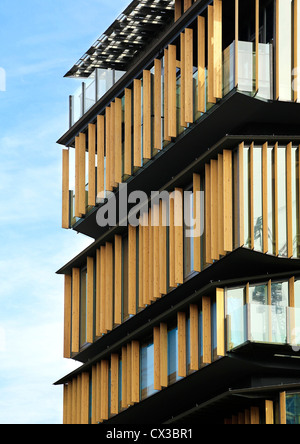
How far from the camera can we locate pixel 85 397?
179ft

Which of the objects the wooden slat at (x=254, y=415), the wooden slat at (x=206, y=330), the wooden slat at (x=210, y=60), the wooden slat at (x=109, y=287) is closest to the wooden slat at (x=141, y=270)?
the wooden slat at (x=109, y=287)

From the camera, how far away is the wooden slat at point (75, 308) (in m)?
55.7

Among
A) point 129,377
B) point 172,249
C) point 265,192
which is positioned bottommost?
point 129,377

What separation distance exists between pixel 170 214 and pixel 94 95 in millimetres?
9003

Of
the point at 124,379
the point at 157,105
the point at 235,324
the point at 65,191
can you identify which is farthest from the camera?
the point at 65,191

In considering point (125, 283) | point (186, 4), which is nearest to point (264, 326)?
point (125, 283)

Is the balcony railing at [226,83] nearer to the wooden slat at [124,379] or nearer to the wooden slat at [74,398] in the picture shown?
the wooden slat at [124,379]

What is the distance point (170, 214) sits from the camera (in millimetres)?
48656

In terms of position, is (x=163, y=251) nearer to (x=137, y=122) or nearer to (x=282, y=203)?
(x=137, y=122)

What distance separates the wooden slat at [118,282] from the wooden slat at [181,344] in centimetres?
564

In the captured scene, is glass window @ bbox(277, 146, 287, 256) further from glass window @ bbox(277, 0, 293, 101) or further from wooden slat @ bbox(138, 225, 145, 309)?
wooden slat @ bbox(138, 225, 145, 309)

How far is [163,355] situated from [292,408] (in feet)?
25.4

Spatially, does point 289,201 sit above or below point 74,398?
above
